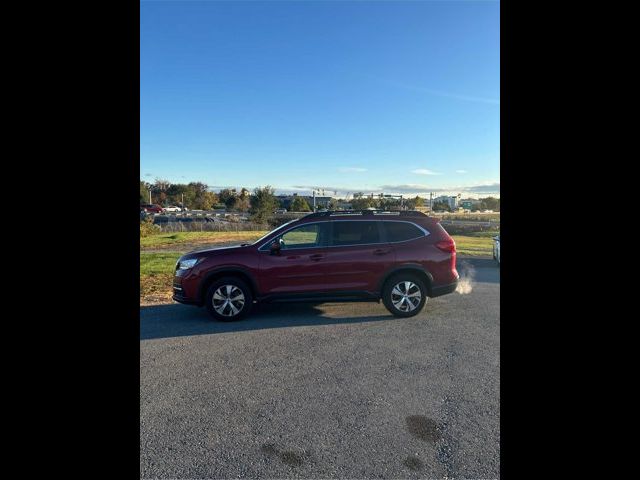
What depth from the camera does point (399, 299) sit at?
19.5ft

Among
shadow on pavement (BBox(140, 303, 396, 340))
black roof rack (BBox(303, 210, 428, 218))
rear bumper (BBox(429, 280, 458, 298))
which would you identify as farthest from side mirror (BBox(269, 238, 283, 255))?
rear bumper (BBox(429, 280, 458, 298))

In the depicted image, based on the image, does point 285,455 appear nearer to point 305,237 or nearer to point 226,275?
point 226,275

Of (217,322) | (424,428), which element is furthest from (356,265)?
(424,428)

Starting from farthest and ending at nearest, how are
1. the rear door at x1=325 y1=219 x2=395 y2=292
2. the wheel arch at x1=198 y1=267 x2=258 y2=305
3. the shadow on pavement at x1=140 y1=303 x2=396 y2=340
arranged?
the rear door at x1=325 y1=219 x2=395 y2=292
the wheel arch at x1=198 y1=267 x2=258 y2=305
the shadow on pavement at x1=140 y1=303 x2=396 y2=340

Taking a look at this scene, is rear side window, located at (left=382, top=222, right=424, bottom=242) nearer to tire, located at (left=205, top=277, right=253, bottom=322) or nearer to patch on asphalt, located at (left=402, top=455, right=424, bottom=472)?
tire, located at (left=205, top=277, right=253, bottom=322)

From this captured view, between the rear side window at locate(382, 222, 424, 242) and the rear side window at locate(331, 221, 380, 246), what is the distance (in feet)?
0.69

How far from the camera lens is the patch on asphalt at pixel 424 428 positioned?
108 inches

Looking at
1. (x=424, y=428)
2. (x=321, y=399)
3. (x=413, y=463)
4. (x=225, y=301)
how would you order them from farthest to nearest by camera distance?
(x=225, y=301) → (x=321, y=399) → (x=424, y=428) → (x=413, y=463)

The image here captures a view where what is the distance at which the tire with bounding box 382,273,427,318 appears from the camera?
5949mm

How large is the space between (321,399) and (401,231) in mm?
3579

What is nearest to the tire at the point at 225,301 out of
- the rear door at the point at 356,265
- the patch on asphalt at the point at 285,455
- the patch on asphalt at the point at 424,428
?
the rear door at the point at 356,265
